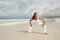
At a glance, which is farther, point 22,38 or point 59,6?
point 59,6

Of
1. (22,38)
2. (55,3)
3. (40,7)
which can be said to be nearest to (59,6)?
(55,3)

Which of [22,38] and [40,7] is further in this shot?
[40,7]

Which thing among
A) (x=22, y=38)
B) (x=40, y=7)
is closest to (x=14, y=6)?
(x=40, y=7)

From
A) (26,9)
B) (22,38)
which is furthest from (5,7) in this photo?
(22,38)

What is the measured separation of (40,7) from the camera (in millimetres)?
11633

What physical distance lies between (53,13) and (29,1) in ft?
4.54

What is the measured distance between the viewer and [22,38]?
5480 mm

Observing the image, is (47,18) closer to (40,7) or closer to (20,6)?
(40,7)

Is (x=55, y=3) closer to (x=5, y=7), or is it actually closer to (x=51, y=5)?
(x=51, y=5)

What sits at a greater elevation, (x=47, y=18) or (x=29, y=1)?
(x=29, y=1)

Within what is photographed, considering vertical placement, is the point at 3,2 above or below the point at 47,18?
above

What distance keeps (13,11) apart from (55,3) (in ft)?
7.23

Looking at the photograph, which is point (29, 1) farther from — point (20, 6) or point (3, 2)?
point (3, 2)

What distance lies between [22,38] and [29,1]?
239 inches
